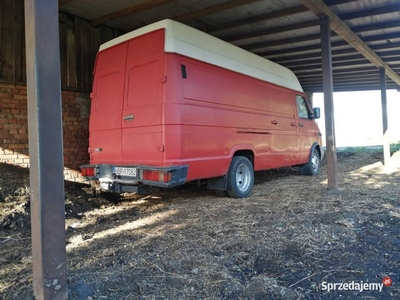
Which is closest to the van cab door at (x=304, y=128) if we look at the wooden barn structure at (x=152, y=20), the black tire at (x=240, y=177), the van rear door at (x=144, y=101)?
the wooden barn structure at (x=152, y=20)

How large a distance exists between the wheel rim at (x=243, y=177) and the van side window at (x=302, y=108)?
114 inches

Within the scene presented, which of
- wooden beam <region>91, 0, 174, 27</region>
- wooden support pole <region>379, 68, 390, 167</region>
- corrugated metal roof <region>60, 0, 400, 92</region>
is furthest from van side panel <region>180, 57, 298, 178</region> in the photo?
wooden support pole <region>379, 68, 390, 167</region>

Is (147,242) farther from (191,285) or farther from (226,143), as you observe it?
(226,143)

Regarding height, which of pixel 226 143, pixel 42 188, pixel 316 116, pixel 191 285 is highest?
pixel 316 116

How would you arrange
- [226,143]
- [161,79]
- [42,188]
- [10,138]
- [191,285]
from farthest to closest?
[10,138] → [226,143] → [161,79] → [191,285] → [42,188]

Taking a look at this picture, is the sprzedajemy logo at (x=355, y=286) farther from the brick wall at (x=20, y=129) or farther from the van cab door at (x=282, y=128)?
the brick wall at (x=20, y=129)

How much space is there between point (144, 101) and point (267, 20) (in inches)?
161

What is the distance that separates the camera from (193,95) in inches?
183

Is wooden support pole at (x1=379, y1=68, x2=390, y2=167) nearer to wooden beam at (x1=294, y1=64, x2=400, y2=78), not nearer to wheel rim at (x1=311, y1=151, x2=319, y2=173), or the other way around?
wooden beam at (x1=294, y1=64, x2=400, y2=78)

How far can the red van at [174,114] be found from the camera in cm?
436

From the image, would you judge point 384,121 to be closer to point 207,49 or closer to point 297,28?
point 297,28

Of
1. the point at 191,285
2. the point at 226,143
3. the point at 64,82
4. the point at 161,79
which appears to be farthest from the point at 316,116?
the point at 191,285

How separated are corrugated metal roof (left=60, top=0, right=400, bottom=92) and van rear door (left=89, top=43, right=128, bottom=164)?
1.74 m

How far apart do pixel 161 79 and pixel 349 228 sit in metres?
3.11
